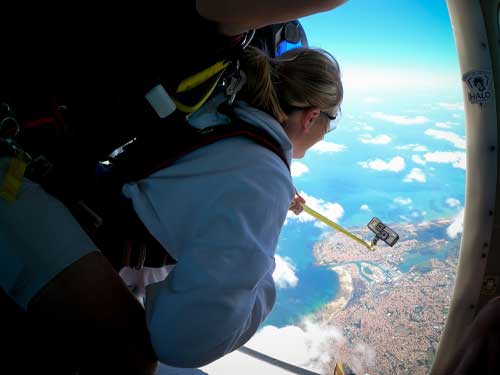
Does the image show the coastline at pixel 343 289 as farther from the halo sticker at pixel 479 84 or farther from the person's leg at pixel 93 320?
the person's leg at pixel 93 320

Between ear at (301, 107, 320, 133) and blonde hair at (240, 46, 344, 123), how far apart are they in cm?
1

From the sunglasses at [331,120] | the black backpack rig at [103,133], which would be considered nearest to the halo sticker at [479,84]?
the sunglasses at [331,120]

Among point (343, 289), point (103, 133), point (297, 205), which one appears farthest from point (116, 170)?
point (343, 289)

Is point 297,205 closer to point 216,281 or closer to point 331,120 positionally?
point 331,120

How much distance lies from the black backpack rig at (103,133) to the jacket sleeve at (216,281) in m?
0.19

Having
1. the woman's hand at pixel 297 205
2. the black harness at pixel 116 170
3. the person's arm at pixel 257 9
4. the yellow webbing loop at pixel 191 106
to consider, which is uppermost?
the person's arm at pixel 257 9

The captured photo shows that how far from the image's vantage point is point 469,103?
1.80 metres

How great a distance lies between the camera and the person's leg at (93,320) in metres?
0.75

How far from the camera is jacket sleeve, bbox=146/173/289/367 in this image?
0.68 meters

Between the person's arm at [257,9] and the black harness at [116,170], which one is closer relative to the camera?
the person's arm at [257,9]

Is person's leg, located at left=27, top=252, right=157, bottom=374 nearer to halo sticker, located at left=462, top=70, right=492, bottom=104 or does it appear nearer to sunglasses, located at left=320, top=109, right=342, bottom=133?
sunglasses, located at left=320, top=109, right=342, bottom=133

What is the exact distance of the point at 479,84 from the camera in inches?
69.4

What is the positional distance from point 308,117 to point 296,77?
0.12m

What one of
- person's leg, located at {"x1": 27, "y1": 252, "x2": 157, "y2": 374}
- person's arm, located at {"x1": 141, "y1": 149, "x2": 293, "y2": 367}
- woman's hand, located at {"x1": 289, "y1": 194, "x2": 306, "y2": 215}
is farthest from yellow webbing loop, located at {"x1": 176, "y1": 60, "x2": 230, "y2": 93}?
woman's hand, located at {"x1": 289, "y1": 194, "x2": 306, "y2": 215}
